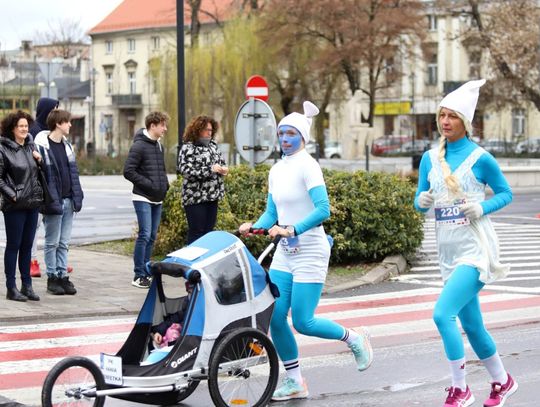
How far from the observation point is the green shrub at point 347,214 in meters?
14.2

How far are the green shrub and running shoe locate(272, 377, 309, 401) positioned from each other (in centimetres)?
660

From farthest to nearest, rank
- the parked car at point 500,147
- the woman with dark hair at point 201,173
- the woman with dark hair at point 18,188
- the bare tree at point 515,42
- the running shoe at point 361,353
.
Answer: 1. the parked car at point 500,147
2. the bare tree at point 515,42
3. the woman with dark hair at point 201,173
4. the woman with dark hair at point 18,188
5. the running shoe at point 361,353

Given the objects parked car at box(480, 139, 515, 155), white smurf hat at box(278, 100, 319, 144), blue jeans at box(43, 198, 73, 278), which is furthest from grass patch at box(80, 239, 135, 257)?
parked car at box(480, 139, 515, 155)

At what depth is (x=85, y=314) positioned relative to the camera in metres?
11.0

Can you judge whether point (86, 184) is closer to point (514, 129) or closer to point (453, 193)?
point (453, 193)

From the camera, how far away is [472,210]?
6.59m

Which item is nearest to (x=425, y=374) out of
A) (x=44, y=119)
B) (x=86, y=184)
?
(x=44, y=119)

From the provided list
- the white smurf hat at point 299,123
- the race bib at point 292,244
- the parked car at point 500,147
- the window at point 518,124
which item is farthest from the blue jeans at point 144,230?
the window at point 518,124

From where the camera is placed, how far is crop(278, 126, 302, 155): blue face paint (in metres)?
7.34

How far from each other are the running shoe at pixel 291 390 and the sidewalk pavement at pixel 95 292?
3.87 meters

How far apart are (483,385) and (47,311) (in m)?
4.71

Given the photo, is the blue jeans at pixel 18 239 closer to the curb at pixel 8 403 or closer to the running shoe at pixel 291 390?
the curb at pixel 8 403

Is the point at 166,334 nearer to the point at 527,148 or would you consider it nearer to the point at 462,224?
the point at 462,224

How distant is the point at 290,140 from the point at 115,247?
997 centimetres
